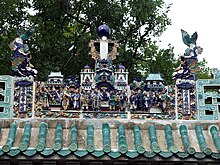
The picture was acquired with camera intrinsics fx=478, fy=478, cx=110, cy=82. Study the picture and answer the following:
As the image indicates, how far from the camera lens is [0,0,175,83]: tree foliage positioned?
19453 millimetres

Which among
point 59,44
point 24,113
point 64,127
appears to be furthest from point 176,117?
point 59,44

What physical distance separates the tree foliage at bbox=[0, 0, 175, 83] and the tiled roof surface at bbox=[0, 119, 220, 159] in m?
9.87

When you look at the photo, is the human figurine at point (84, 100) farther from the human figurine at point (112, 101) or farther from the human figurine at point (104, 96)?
the human figurine at point (112, 101)

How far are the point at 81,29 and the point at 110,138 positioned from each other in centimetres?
1254

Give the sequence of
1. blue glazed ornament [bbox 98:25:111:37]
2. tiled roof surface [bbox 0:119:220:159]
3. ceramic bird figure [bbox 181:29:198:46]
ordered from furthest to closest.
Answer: blue glazed ornament [bbox 98:25:111:37] → ceramic bird figure [bbox 181:29:198:46] → tiled roof surface [bbox 0:119:220:159]

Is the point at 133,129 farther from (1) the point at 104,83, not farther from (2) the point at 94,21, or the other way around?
(2) the point at 94,21

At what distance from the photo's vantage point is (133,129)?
8.98m

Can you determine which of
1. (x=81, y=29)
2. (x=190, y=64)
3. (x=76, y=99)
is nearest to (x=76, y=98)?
(x=76, y=99)

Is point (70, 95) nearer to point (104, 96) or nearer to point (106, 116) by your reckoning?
point (104, 96)

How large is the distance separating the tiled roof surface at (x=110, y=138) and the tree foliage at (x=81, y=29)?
987 cm

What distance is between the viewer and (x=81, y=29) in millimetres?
20750

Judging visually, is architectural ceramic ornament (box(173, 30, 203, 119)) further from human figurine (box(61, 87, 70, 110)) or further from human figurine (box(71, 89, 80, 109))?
human figurine (box(61, 87, 70, 110))

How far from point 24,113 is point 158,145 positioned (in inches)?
106

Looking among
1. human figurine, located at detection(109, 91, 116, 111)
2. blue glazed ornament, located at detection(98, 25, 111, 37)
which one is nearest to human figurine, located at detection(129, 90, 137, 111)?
human figurine, located at detection(109, 91, 116, 111)
